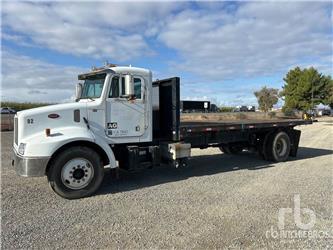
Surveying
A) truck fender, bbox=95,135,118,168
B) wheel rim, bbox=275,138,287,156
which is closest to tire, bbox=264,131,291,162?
wheel rim, bbox=275,138,287,156

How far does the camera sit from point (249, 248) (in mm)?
4766

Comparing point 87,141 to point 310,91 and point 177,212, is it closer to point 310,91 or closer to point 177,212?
point 177,212

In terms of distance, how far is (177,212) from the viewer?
20.4ft

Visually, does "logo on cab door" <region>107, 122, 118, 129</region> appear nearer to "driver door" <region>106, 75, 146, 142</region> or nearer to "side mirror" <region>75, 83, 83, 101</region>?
"driver door" <region>106, 75, 146, 142</region>

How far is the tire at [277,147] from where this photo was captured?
459 inches

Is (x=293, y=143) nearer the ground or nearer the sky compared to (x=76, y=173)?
nearer the sky

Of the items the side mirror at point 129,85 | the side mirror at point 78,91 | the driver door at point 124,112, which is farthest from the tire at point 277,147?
the side mirror at point 78,91

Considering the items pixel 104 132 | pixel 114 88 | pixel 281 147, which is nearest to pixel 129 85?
pixel 114 88

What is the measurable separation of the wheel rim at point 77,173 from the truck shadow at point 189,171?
1.57ft

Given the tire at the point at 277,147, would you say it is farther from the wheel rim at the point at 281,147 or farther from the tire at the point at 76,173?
the tire at the point at 76,173

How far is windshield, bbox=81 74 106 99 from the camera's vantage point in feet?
26.1

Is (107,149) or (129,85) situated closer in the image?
(107,149)

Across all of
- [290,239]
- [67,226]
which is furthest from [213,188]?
[67,226]
